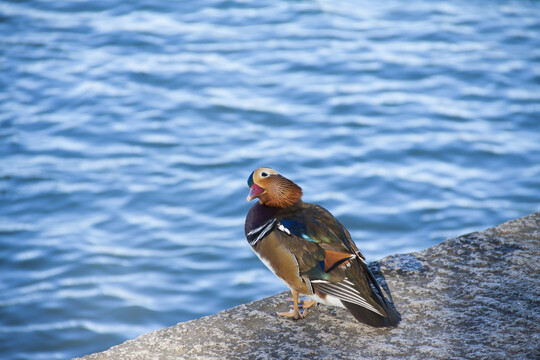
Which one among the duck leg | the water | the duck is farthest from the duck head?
the water

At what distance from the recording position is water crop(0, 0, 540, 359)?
20.1 ft

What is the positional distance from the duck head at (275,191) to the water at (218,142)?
9.66 ft

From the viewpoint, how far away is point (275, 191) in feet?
9.77

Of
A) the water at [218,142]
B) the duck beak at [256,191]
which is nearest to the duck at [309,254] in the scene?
the duck beak at [256,191]

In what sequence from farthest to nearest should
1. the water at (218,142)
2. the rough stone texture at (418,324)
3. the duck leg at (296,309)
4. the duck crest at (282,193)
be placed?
the water at (218,142), the duck crest at (282,193), the duck leg at (296,309), the rough stone texture at (418,324)

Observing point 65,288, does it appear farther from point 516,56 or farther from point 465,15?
point 465,15

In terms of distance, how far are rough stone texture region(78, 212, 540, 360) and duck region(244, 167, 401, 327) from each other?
0.31 ft

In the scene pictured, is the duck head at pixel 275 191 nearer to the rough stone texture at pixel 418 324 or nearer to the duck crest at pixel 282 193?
the duck crest at pixel 282 193

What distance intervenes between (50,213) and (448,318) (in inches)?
206

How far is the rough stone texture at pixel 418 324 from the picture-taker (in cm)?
255

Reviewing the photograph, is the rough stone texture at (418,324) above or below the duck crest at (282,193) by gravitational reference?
below

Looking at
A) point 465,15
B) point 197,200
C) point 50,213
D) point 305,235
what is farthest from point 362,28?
point 305,235

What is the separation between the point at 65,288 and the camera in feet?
20.0

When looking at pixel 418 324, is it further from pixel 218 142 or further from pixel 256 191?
pixel 218 142
